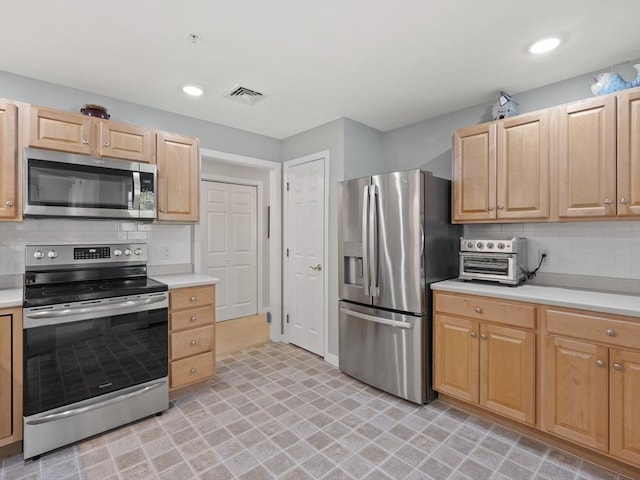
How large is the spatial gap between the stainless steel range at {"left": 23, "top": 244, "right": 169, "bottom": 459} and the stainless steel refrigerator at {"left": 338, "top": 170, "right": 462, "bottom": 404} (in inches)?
62.3

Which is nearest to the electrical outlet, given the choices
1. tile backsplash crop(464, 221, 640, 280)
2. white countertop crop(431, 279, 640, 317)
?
tile backsplash crop(464, 221, 640, 280)

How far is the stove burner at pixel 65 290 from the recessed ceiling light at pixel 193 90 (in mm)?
1655

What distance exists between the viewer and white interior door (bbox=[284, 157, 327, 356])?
11.4ft

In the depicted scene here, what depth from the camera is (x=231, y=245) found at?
489cm

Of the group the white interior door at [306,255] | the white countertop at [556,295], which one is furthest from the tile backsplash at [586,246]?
the white interior door at [306,255]

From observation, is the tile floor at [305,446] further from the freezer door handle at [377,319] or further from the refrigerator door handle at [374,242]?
the refrigerator door handle at [374,242]

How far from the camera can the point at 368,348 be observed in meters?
2.84

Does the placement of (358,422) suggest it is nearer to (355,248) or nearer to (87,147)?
(355,248)

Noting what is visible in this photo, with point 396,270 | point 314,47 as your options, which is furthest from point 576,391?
point 314,47

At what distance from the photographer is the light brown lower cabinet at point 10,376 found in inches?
74.2

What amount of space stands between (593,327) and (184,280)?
9.16 ft

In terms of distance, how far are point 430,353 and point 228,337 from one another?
2568mm

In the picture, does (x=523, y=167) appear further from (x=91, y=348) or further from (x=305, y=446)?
(x=91, y=348)

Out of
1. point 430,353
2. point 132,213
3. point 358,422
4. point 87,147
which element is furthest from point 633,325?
point 87,147
